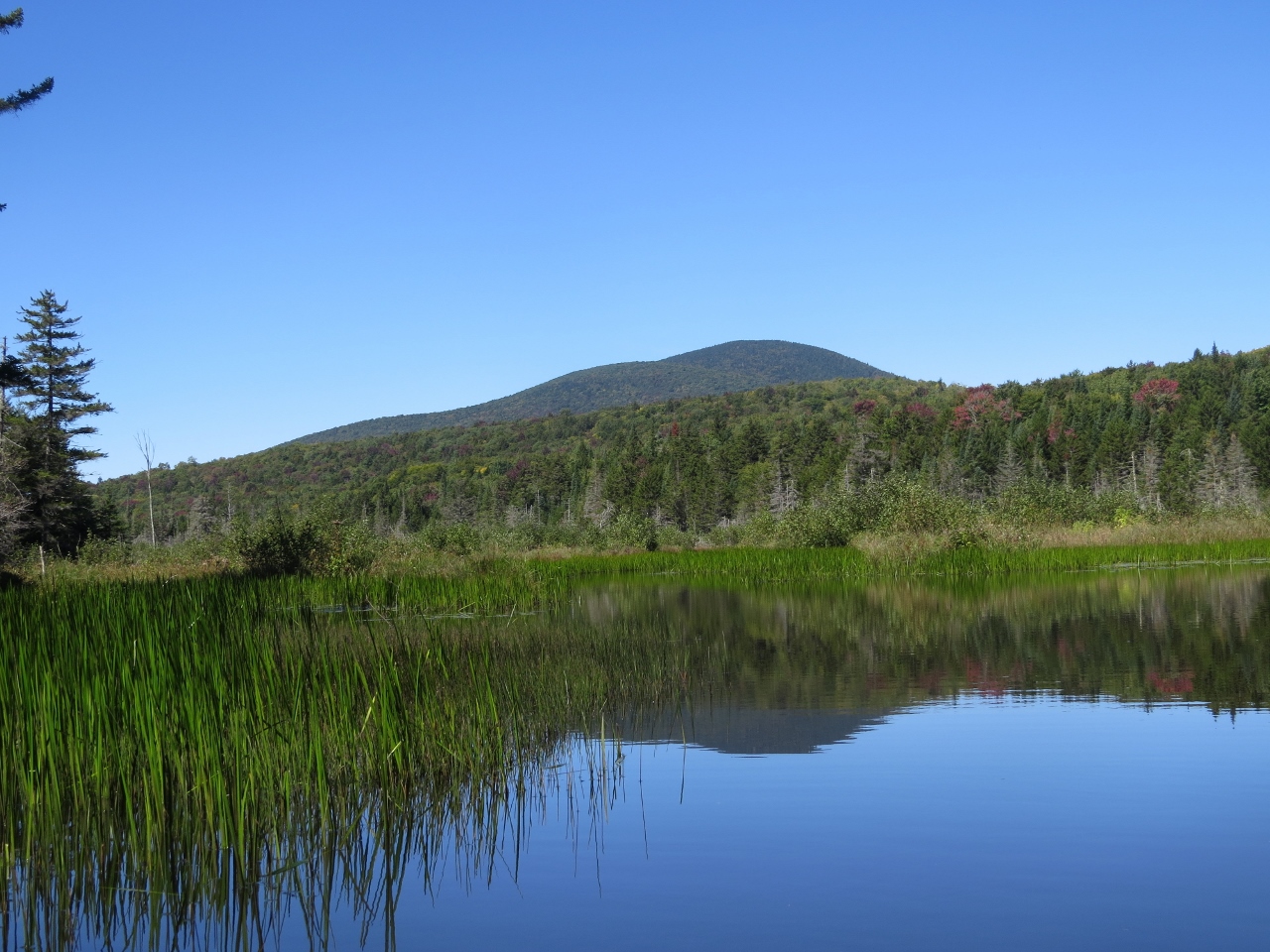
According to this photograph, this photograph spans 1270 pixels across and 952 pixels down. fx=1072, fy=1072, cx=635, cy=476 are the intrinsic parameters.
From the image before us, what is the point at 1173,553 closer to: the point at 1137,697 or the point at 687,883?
the point at 1137,697

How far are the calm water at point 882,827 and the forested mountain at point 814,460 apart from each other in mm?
53503

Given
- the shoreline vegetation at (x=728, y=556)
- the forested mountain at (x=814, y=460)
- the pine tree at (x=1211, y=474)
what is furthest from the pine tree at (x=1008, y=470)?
the shoreline vegetation at (x=728, y=556)

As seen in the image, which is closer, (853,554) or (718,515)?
(853,554)

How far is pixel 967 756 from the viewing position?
24.6ft

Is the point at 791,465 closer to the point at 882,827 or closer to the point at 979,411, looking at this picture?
the point at 979,411

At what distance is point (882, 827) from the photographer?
5828 millimetres

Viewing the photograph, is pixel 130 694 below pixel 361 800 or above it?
above

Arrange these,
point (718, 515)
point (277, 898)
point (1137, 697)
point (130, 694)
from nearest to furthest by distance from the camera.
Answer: point (277, 898), point (130, 694), point (1137, 697), point (718, 515)

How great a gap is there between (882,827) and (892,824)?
87 mm

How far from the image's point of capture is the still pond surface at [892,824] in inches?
176

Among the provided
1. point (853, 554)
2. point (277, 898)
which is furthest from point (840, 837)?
point (853, 554)

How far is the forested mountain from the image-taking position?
80.1m

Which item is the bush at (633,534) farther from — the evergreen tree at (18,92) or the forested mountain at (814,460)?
the evergreen tree at (18,92)

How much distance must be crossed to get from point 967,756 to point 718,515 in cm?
7884
